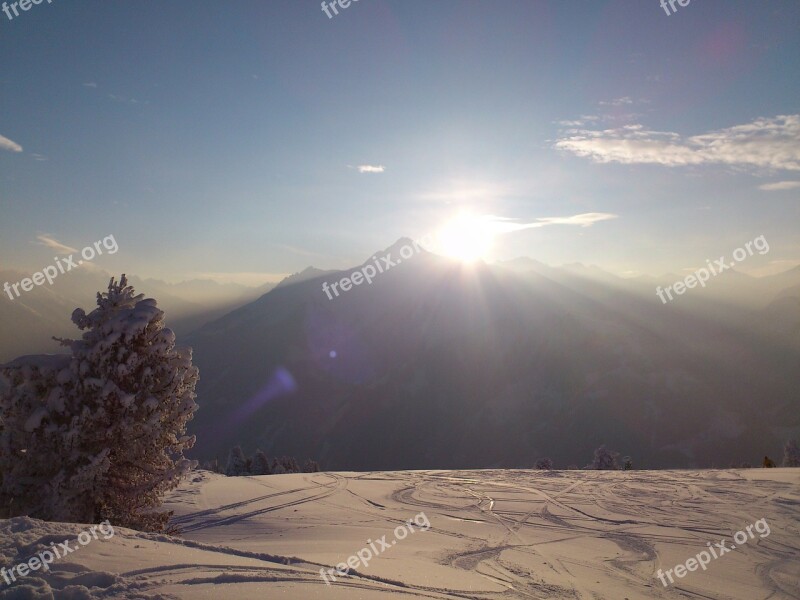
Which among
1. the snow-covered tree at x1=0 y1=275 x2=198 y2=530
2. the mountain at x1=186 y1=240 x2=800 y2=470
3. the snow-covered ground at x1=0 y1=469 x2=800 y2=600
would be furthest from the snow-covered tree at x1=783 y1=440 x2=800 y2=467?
the mountain at x1=186 y1=240 x2=800 y2=470

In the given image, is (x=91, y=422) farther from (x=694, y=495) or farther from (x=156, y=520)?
(x=694, y=495)

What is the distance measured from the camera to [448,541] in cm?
1089

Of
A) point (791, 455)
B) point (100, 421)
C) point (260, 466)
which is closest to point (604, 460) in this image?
point (791, 455)

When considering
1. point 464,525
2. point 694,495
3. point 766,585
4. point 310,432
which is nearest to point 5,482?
point 464,525

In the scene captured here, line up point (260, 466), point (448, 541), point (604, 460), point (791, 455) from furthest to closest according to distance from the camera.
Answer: point (260, 466)
point (604, 460)
point (791, 455)
point (448, 541)

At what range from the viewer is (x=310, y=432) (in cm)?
17088

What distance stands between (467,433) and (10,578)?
15649cm

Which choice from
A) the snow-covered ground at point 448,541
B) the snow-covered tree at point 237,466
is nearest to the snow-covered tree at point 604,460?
the snow-covered ground at point 448,541

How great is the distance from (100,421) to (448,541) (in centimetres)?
873

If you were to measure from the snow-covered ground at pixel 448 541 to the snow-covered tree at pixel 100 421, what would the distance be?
1.98 m

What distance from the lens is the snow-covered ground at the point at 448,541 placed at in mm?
6168

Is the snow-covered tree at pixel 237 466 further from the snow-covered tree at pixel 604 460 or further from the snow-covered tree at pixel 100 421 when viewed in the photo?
the snow-covered tree at pixel 100 421

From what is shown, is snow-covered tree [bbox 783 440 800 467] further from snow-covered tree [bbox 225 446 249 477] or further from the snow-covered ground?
snow-covered tree [bbox 225 446 249 477]

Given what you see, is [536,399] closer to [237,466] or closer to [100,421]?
[237,466]
